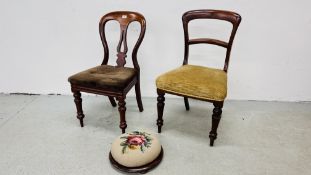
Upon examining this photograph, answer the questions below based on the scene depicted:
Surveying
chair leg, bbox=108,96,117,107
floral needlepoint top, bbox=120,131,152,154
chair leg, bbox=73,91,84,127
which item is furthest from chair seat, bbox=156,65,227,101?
chair leg, bbox=108,96,117,107

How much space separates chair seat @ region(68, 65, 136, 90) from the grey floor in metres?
0.46

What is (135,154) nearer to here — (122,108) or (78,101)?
(122,108)

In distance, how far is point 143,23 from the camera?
2.04 metres

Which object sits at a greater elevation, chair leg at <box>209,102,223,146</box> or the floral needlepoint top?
chair leg at <box>209,102,223,146</box>

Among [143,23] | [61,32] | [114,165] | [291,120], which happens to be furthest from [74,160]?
[291,120]

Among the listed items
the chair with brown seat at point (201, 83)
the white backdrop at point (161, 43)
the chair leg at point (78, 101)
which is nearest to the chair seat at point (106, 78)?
the chair leg at point (78, 101)

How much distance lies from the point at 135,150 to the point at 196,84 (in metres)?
0.61

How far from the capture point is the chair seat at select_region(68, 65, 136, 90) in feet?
5.84

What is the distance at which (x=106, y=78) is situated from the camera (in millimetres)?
1846

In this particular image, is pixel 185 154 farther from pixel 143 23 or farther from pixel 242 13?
pixel 242 13

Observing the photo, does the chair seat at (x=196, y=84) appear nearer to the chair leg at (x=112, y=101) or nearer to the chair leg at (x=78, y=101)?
the chair leg at (x=78, y=101)

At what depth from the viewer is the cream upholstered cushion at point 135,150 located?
61.1 inches

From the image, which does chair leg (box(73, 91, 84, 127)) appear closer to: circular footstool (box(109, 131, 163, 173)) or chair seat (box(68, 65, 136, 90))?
chair seat (box(68, 65, 136, 90))

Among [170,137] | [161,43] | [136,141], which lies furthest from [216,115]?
[161,43]
